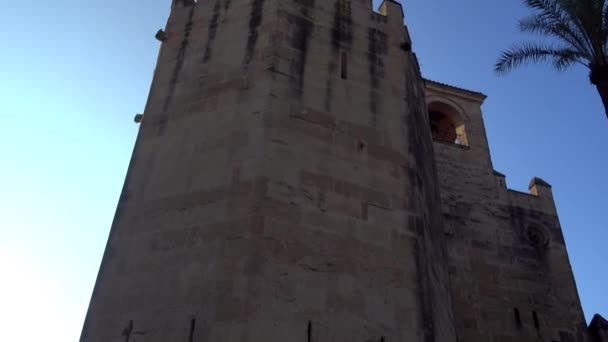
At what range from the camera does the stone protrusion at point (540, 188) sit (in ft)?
50.0

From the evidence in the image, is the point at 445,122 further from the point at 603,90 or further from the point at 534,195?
the point at 603,90

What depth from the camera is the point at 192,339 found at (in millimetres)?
6094

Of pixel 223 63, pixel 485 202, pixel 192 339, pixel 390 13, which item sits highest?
pixel 390 13

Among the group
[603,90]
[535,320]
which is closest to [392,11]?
[603,90]

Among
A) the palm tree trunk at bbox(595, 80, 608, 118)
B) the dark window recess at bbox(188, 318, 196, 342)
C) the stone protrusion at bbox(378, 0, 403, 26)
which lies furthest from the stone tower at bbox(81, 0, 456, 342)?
the palm tree trunk at bbox(595, 80, 608, 118)

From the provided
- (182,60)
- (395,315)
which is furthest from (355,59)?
(395,315)

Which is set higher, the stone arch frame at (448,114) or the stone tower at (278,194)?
the stone arch frame at (448,114)

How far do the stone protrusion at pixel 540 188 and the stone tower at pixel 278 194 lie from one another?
6543 millimetres

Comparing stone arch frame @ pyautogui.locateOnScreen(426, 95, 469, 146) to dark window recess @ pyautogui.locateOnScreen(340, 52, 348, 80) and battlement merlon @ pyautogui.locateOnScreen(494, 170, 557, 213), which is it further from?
dark window recess @ pyautogui.locateOnScreen(340, 52, 348, 80)

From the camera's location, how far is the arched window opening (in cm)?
1694

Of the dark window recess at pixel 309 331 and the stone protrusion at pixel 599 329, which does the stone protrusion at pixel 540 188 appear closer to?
the stone protrusion at pixel 599 329

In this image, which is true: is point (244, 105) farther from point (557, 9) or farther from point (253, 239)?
point (557, 9)

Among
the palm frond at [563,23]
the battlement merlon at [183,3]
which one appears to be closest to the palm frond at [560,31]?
the palm frond at [563,23]

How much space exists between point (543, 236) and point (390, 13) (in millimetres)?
7304
